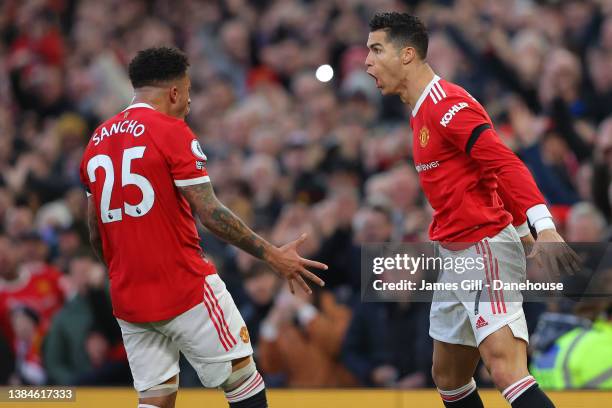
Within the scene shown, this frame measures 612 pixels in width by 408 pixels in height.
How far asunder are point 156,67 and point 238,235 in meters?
0.83

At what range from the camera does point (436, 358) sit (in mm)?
5086

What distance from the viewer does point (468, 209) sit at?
483cm

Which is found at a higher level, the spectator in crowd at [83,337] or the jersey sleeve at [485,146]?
the jersey sleeve at [485,146]

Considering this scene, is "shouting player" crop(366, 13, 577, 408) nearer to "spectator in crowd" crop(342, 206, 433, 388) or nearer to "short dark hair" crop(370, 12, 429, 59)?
"short dark hair" crop(370, 12, 429, 59)

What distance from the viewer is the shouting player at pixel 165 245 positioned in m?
4.64

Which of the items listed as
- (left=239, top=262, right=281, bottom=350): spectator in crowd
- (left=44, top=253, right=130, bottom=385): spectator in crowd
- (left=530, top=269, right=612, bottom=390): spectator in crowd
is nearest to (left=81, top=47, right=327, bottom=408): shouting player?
(left=530, top=269, right=612, bottom=390): spectator in crowd

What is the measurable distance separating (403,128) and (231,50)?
3270 mm

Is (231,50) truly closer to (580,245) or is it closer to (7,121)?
(7,121)

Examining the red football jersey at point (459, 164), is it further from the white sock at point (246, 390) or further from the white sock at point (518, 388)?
the white sock at point (246, 390)

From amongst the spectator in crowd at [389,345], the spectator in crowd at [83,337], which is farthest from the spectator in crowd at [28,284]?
the spectator in crowd at [389,345]

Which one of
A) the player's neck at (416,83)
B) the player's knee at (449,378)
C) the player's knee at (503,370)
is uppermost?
the player's neck at (416,83)

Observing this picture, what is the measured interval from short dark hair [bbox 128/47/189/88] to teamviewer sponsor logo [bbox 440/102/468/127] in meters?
1.18

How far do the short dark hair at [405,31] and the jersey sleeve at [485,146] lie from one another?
1.38ft

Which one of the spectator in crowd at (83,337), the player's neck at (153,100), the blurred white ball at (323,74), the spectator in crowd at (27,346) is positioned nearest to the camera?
the player's neck at (153,100)
